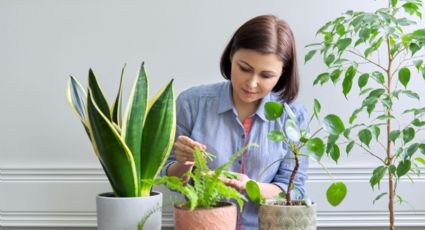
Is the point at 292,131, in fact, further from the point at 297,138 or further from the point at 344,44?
the point at 344,44

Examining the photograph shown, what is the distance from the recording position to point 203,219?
100 centimetres

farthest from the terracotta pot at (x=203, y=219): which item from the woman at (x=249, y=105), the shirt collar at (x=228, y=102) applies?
the shirt collar at (x=228, y=102)

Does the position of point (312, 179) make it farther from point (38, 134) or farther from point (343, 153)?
point (38, 134)

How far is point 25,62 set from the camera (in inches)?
92.3

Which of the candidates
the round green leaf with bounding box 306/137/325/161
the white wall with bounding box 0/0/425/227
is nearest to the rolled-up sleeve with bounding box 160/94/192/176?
the white wall with bounding box 0/0/425/227

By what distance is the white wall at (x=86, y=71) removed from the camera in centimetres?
232

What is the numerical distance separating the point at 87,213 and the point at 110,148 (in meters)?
1.31

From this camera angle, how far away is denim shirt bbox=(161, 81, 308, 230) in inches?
72.0

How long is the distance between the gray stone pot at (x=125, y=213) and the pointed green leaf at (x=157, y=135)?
77 mm

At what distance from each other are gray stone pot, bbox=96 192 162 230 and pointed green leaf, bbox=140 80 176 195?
77 millimetres

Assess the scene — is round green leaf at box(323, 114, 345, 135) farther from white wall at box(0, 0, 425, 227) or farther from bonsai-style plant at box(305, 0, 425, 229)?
white wall at box(0, 0, 425, 227)

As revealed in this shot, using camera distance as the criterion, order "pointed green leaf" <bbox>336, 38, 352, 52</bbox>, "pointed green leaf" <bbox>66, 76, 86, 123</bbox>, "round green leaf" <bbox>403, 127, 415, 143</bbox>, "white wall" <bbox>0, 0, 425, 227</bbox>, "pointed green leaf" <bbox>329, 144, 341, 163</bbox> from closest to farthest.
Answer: "pointed green leaf" <bbox>66, 76, 86, 123</bbox>
"pointed green leaf" <bbox>329, 144, 341, 163</bbox>
"round green leaf" <bbox>403, 127, 415, 143</bbox>
"pointed green leaf" <bbox>336, 38, 352, 52</bbox>
"white wall" <bbox>0, 0, 425, 227</bbox>

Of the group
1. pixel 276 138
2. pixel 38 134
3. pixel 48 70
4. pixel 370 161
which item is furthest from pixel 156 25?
pixel 276 138

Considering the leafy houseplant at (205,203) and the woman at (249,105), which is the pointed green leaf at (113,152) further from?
the woman at (249,105)
